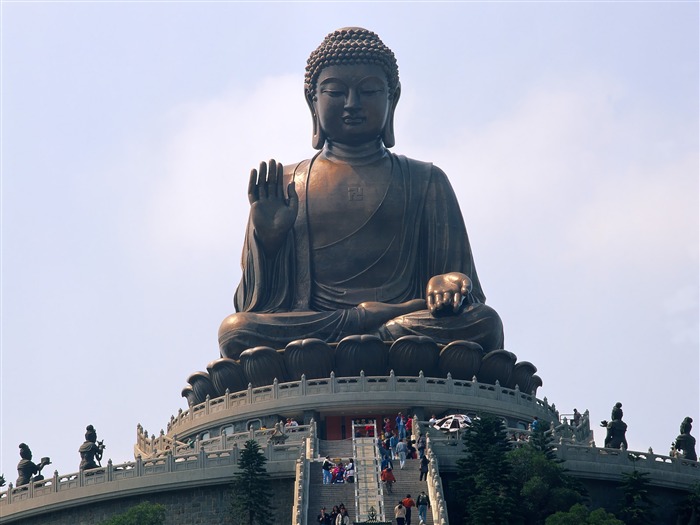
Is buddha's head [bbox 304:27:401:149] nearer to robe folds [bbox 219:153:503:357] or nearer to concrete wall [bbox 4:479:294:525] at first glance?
robe folds [bbox 219:153:503:357]

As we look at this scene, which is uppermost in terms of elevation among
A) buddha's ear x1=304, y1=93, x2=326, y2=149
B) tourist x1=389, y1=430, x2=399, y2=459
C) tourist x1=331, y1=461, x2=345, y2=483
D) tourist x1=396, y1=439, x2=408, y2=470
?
buddha's ear x1=304, y1=93, x2=326, y2=149

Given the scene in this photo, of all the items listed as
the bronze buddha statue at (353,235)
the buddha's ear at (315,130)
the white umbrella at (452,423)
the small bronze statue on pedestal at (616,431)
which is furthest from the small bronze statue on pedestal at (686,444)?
the buddha's ear at (315,130)

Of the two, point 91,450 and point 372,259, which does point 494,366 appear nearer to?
point 372,259

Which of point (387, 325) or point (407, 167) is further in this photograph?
point (407, 167)

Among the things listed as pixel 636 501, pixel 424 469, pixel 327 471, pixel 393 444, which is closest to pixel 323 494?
pixel 327 471

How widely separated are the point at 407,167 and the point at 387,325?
4.83 meters

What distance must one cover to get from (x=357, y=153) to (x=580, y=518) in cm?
1557

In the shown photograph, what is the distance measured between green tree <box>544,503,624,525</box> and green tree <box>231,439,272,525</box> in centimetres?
453

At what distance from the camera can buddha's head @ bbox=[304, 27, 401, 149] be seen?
130 ft

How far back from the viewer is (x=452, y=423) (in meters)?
30.8

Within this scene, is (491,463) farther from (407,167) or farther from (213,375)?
(407,167)

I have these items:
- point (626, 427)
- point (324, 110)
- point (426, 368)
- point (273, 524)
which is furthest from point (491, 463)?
point (324, 110)

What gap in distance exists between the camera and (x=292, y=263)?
38719 millimetres

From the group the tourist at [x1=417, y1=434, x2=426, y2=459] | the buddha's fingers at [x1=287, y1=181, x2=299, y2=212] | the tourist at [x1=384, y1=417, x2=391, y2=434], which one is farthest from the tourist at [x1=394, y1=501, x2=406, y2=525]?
the buddha's fingers at [x1=287, y1=181, x2=299, y2=212]
